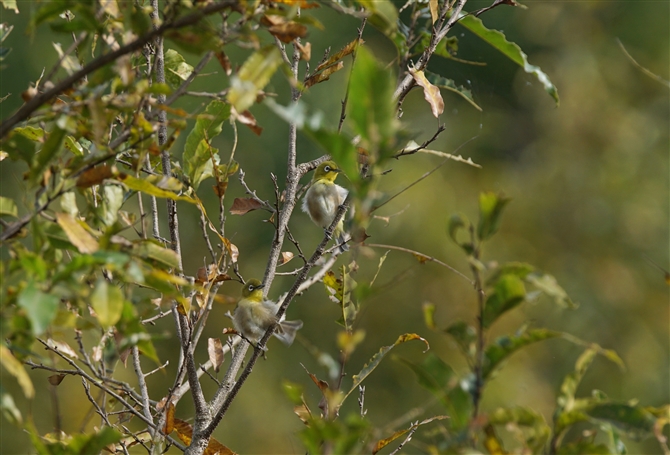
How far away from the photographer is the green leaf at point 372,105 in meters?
0.80

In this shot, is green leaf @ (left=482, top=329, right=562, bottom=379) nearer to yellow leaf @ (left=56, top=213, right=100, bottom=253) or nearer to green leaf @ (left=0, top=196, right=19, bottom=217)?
yellow leaf @ (left=56, top=213, right=100, bottom=253)

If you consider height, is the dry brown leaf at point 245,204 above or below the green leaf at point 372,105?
below

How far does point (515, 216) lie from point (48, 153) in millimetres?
8658

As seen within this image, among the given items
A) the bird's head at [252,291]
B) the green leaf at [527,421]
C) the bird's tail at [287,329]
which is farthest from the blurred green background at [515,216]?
the green leaf at [527,421]

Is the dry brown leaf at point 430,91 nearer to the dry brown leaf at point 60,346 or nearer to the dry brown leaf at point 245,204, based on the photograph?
the dry brown leaf at point 245,204

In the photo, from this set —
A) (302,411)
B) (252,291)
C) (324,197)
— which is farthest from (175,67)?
(324,197)

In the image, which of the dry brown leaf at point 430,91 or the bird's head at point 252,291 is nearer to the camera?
the dry brown leaf at point 430,91

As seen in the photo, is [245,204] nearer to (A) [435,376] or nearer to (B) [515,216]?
(A) [435,376]

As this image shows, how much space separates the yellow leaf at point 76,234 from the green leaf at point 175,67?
73 centimetres

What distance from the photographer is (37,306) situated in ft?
2.70

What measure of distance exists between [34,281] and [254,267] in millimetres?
7875

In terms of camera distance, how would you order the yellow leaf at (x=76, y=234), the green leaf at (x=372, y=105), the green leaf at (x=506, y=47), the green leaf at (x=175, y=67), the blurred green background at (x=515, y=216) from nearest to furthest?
the green leaf at (x=372, y=105)
the yellow leaf at (x=76, y=234)
the green leaf at (x=506, y=47)
the green leaf at (x=175, y=67)
the blurred green background at (x=515, y=216)

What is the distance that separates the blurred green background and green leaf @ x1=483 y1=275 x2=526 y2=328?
635cm

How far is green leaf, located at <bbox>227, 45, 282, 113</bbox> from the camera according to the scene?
1.01 meters
